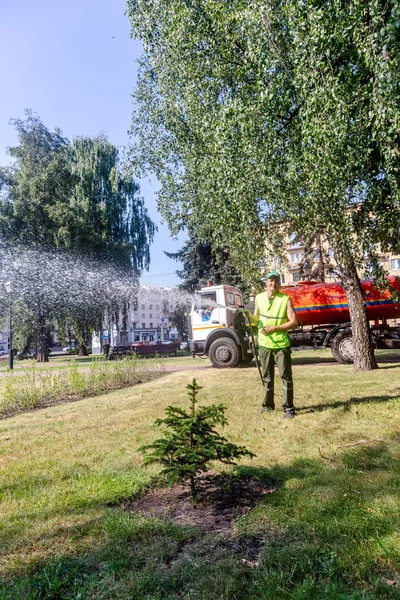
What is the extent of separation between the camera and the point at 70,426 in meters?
6.19

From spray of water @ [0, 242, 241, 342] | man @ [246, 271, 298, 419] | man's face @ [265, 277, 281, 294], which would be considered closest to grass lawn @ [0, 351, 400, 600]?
man @ [246, 271, 298, 419]

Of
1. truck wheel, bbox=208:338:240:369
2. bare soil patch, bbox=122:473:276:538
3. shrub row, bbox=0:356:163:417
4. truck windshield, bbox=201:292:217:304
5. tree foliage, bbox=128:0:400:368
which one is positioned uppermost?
tree foliage, bbox=128:0:400:368

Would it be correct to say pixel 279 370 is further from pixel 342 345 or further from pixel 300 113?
pixel 342 345

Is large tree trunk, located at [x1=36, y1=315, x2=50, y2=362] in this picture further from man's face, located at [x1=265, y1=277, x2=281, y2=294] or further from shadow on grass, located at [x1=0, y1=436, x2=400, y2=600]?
shadow on grass, located at [x1=0, y1=436, x2=400, y2=600]

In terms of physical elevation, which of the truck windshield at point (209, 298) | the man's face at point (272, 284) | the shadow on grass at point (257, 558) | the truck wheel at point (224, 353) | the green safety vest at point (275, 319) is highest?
the truck windshield at point (209, 298)

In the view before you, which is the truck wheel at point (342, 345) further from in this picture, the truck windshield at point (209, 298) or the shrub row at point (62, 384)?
the shrub row at point (62, 384)

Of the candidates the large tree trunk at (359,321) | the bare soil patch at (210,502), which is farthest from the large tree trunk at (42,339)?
the bare soil patch at (210,502)

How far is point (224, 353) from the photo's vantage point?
12883mm

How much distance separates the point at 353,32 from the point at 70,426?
6680mm

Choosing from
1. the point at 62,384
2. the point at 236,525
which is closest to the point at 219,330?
the point at 62,384

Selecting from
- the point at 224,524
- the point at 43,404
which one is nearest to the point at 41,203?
the point at 43,404

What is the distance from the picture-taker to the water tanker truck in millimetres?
12789

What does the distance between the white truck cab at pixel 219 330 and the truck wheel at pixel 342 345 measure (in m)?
2.65

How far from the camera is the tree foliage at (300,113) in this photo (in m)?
5.70
